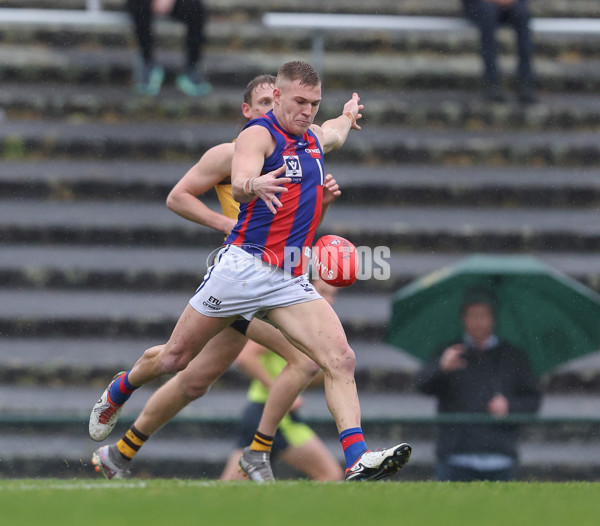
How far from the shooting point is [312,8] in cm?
1362

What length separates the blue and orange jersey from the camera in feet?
20.2

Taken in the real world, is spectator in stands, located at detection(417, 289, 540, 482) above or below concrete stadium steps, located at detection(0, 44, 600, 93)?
below

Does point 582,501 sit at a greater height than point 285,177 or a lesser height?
lesser

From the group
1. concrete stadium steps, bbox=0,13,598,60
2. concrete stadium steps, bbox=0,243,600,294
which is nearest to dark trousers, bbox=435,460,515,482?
concrete stadium steps, bbox=0,243,600,294

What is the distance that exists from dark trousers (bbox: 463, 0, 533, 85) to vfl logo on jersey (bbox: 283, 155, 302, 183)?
20.6 ft

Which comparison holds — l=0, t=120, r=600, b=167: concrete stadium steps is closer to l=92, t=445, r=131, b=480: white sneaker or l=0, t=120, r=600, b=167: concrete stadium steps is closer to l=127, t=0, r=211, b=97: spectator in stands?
l=127, t=0, r=211, b=97: spectator in stands

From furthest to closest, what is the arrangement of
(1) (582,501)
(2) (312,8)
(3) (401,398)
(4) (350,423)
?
(2) (312,8), (3) (401,398), (4) (350,423), (1) (582,501)

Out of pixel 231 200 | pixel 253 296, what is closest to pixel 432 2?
pixel 231 200

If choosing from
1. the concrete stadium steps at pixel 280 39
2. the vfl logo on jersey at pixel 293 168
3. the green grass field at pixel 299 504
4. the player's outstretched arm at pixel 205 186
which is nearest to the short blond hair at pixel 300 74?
the vfl logo on jersey at pixel 293 168

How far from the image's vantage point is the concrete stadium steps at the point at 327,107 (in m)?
12.1

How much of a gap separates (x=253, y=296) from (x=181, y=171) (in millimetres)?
5716

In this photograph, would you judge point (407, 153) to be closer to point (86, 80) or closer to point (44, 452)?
point (86, 80)

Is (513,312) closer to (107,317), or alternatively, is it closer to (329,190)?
(329,190)

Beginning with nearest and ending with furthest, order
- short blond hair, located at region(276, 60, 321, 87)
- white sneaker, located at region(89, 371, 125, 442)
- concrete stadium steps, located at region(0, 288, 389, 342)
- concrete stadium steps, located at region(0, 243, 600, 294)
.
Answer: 1. short blond hair, located at region(276, 60, 321, 87)
2. white sneaker, located at region(89, 371, 125, 442)
3. concrete stadium steps, located at region(0, 288, 389, 342)
4. concrete stadium steps, located at region(0, 243, 600, 294)
